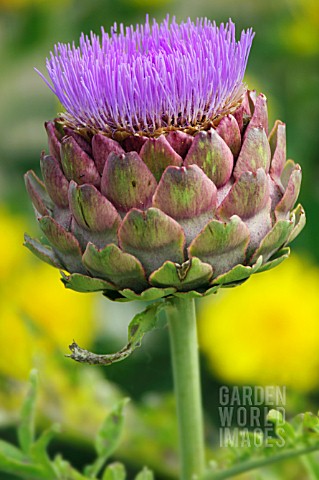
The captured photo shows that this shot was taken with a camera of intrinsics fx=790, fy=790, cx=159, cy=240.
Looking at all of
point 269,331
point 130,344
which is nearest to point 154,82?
point 130,344

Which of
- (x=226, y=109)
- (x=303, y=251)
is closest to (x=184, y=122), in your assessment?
(x=226, y=109)

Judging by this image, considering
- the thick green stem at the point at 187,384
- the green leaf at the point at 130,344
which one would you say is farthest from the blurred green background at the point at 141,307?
the green leaf at the point at 130,344

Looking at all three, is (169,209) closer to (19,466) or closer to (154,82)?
(154,82)

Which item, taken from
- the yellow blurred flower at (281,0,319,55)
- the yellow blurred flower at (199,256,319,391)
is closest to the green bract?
the yellow blurred flower at (199,256,319,391)

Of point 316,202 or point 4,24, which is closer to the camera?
point 316,202

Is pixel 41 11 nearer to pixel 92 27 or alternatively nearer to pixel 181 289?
pixel 92 27

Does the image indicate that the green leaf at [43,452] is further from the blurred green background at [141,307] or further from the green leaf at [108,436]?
the blurred green background at [141,307]
